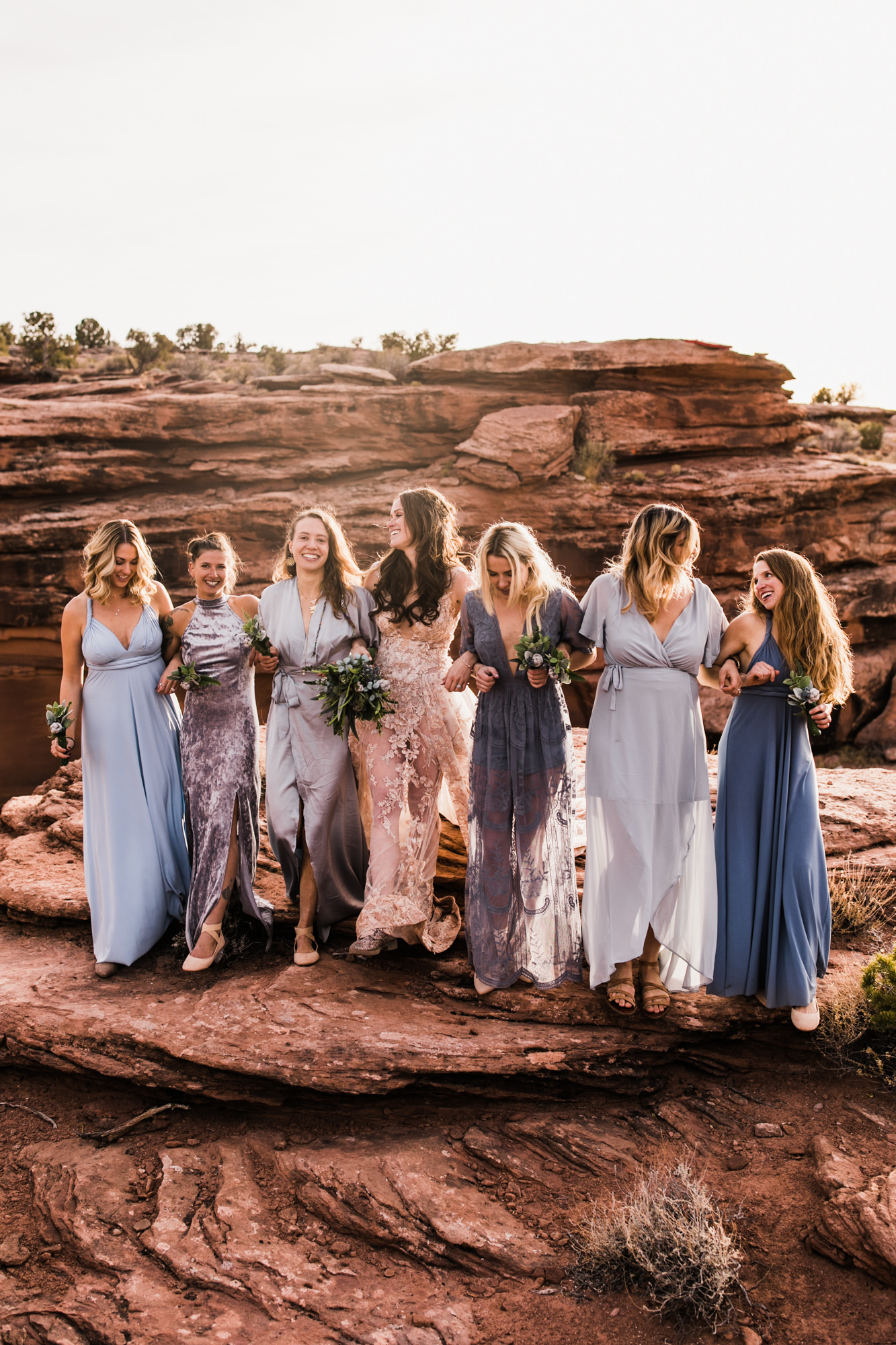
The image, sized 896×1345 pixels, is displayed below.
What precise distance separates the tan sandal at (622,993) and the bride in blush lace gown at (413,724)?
1068 mm

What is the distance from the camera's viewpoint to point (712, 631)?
4.15m

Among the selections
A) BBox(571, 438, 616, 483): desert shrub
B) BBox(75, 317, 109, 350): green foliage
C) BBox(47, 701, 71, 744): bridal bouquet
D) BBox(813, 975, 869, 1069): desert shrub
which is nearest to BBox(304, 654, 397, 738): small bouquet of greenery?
BBox(47, 701, 71, 744): bridal bouquet

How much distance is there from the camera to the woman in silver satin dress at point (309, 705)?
4.66m

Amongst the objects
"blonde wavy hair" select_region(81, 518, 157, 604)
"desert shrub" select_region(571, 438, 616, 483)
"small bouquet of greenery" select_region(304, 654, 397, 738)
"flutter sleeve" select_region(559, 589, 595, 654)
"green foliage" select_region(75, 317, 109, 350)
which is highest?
"green foliage" select_region(75, 317, 109, 350)

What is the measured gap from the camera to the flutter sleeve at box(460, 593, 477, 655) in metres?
4.33

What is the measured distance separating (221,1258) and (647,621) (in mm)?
3459

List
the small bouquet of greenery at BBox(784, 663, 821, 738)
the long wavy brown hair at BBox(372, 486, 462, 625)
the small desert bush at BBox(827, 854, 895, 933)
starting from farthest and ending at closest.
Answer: the small desert bush at BBox(827, 854, 895, 933), the long wavy brown hair at BBox(372, 486, 462, 625), the small bouquet of greenery at BBox(784, 663, 821, 738)

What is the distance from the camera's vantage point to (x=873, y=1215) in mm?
3359

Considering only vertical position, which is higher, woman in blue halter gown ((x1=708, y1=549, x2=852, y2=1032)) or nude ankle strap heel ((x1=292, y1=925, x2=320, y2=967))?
woman in blue halter gown ((x1=708, y1=549, x2=852, y2=1032))

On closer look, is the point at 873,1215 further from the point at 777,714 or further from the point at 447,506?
the point at 447,506

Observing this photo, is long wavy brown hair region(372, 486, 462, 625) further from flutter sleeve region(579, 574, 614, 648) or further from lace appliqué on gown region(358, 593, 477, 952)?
flutter sleeve region(579, 574, 614, 648)

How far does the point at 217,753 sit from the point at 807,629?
3.28 metres

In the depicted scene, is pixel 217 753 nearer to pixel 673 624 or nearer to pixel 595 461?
pixel 673 624

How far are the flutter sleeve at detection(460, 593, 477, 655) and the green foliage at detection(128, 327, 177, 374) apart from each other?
18694mm
